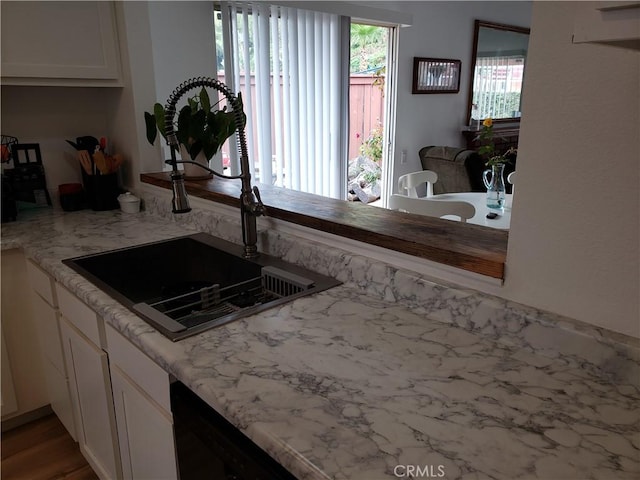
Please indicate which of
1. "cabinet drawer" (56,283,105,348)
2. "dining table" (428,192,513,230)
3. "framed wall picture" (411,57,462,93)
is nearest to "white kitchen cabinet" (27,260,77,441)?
"cabinet drawer" (56,283,105,348)

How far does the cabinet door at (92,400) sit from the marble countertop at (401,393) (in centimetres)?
33

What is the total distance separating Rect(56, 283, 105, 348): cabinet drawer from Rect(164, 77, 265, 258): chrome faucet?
382mm

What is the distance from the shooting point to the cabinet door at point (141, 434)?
113 cm

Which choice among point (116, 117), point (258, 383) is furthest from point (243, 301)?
point (116, 117)

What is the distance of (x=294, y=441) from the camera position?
2.37 feet

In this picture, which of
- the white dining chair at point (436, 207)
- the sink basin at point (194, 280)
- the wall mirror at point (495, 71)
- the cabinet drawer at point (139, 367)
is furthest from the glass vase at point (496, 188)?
the wall mirror at point (495, 71)

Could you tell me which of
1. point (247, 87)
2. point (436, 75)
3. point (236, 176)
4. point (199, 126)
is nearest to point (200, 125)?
point (199, 126)

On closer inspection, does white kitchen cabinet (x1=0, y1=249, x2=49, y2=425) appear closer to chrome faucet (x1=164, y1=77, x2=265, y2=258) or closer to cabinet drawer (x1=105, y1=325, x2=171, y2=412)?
cabinet drawer (x1=105, y1=325, x2=171, y2=412)

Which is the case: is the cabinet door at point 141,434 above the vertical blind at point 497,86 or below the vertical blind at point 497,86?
below

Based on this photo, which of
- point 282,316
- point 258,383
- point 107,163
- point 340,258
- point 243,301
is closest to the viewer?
point 258,383

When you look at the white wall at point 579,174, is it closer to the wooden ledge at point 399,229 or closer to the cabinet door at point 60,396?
the wooden ledge at point 399,229

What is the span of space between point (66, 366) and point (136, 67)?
127 centimetres

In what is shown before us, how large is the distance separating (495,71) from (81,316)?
5.06 meters

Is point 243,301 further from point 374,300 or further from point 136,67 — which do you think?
point 136,67
